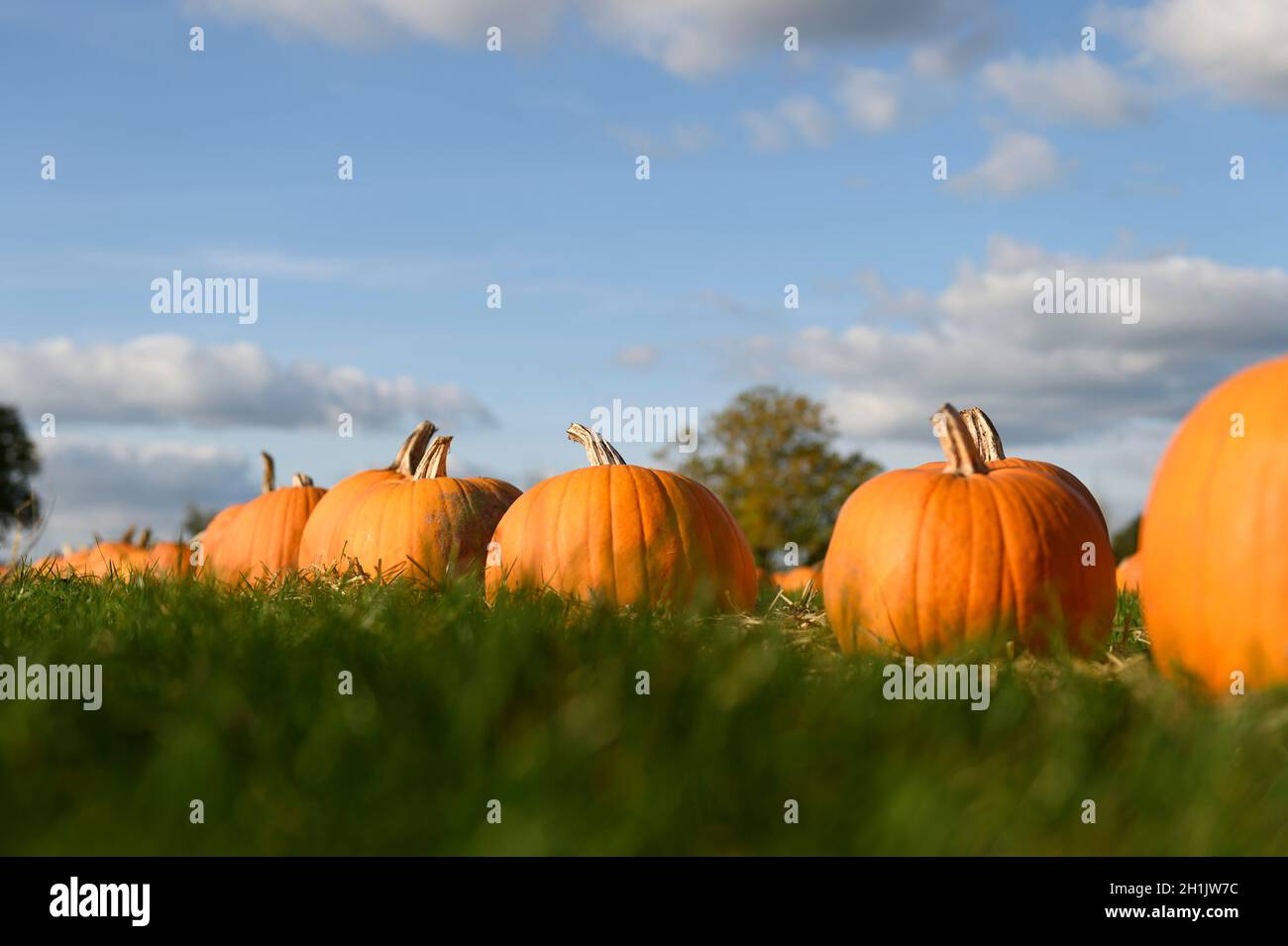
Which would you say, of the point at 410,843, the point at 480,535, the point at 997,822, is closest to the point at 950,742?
the point at 997,822

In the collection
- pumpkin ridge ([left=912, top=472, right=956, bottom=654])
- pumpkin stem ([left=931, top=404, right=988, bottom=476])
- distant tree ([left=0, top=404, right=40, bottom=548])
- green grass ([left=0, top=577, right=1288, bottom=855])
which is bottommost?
green grass ([left=0, top=577, right=1288, bottom=855])

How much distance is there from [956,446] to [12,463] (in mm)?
50492

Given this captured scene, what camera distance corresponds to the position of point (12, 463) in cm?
4744

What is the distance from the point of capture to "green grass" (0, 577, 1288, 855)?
245 cm

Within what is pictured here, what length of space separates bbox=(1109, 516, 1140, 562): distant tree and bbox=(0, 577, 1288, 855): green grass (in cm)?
1911

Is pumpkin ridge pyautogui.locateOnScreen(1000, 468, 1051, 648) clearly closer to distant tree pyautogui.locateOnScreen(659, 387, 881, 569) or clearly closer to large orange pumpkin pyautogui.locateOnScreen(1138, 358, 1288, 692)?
large orange pumpkin pyautogui.locateOnScreen(1138, 358, 1288, 692)

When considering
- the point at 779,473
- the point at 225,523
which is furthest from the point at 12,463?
the point at 225,523

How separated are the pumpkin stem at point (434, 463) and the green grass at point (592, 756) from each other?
3455 millimetres

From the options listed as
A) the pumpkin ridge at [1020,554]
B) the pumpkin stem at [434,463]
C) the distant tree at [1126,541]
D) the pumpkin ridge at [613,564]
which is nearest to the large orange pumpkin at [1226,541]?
the pumpkin ridge at [1020,554]

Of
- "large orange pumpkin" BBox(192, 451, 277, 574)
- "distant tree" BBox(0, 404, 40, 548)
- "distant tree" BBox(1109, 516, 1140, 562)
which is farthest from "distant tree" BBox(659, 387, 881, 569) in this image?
"distant tree" BBox(0, 404, 40, 548)

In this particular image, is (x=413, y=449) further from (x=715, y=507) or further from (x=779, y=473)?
(x=779, y=473)
